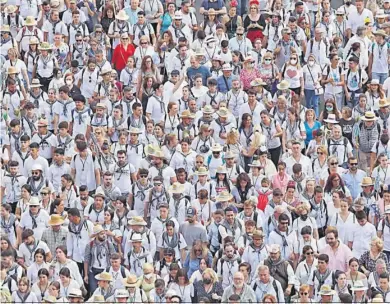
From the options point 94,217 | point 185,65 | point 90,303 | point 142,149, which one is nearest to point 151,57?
point 185,65

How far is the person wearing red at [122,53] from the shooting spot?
38.8 m

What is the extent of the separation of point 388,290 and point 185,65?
8931 mm

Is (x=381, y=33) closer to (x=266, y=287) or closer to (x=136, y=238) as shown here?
(x=136, y=238)

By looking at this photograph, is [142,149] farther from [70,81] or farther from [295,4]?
[295,4]

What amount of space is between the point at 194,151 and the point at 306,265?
4.37m

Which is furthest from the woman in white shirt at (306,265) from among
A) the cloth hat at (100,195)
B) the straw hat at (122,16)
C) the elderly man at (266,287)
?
the straw hat at (122,16)

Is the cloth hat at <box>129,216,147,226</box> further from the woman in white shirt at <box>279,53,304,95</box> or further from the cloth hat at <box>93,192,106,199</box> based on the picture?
the woman in white shirt at <box>279,53,304,95</box>

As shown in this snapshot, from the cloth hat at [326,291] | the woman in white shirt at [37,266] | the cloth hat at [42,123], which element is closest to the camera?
the cloth hat at [326,291]

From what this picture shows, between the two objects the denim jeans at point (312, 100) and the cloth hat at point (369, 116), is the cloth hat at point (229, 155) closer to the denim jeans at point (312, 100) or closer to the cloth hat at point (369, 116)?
the cloth hat at point (369, 116)

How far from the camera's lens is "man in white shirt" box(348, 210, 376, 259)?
32.4 m

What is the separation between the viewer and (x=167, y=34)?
3906 cm

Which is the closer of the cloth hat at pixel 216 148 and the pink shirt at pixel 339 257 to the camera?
the pink shirt at pixel 339 257

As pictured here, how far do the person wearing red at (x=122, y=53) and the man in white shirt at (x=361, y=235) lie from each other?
794cm

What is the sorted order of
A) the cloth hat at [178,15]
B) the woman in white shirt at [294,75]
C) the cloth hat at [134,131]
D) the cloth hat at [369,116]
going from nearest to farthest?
the cloth hat at [134,131] < the cloth hat at [369,116] < the woman in white shirt at [294,75] < the cloth hat at [178,15]
